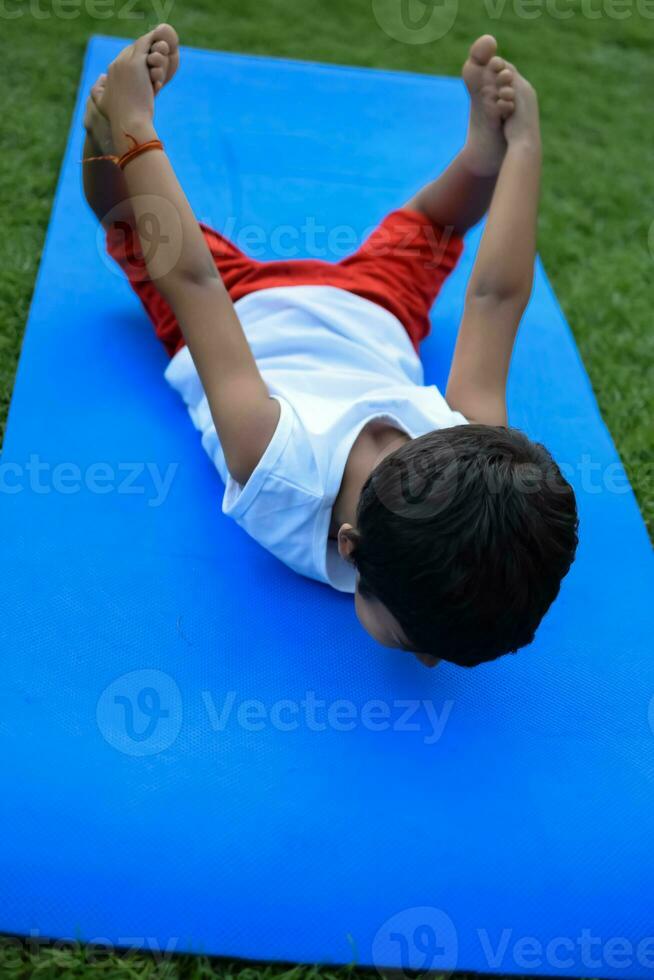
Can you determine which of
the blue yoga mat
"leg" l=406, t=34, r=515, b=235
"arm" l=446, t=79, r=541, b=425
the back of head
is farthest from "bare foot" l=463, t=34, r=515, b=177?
the back of head

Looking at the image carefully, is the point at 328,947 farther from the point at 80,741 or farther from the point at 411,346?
the point at 411,346

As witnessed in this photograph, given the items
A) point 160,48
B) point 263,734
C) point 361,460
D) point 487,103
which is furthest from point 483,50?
point 263,734

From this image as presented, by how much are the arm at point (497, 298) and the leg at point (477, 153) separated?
4.8 inches

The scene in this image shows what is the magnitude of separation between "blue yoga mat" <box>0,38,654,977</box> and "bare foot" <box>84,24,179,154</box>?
0.46m

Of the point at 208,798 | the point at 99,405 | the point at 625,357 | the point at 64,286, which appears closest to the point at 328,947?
the point at 208,798

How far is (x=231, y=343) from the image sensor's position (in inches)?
69.3

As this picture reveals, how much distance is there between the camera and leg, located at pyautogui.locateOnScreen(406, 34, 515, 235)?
2082mm

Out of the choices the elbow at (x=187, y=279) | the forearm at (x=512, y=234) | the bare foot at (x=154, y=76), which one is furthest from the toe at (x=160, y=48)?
the forearm at (x=512, y=234)

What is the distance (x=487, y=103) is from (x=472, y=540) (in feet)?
3.99

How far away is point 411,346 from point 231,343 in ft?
1.87

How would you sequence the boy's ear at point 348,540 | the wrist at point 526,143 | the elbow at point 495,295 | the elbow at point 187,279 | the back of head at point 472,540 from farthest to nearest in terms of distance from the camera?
the wrist at point 526,143 → the elbow at point 495,295 → the elbow at point 187,279 → the boy's ear at point 348,540 → the back of head at point 472,540

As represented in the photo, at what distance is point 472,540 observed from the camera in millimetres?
1351

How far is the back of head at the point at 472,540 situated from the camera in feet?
4.45

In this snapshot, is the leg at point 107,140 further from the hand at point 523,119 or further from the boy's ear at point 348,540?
the boy's ear at point 348,540
